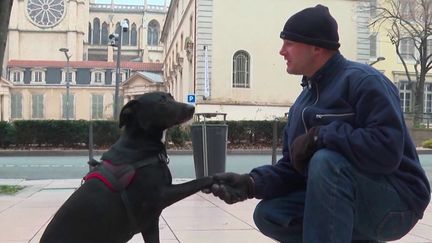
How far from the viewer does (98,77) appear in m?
76.4

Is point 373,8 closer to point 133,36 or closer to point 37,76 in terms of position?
point 37,76

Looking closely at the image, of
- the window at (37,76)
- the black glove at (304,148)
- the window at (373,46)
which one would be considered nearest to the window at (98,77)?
the window at (37,76)

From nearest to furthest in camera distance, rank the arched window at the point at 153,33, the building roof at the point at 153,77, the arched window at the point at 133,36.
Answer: the building roof at the point at 153,77, the arched window at the point at 153,33, the arched window at the point at 133,36

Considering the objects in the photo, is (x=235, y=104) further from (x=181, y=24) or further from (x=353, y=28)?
(x=181, y=24)

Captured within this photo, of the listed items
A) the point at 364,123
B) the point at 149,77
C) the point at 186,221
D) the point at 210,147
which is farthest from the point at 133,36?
the point at 364,123

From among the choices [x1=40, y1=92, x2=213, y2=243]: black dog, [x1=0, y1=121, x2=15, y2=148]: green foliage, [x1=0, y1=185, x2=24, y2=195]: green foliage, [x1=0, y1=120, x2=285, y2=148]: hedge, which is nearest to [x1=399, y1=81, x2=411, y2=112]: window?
[x1=0, y1=120, x2=285, y2=148]: hedge

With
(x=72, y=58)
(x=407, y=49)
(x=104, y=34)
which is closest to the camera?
(x=407, y=49)

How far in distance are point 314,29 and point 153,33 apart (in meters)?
118

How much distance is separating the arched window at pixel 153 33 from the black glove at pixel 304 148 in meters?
114

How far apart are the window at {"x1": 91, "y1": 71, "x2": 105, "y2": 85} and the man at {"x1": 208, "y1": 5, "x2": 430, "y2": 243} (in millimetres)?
74698

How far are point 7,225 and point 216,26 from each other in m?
28.9

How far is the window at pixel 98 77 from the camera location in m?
75.8

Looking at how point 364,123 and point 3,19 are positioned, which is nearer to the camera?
point 364,123

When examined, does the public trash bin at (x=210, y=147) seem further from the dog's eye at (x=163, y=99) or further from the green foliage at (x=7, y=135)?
the green foliage at (x=7, y=135)
